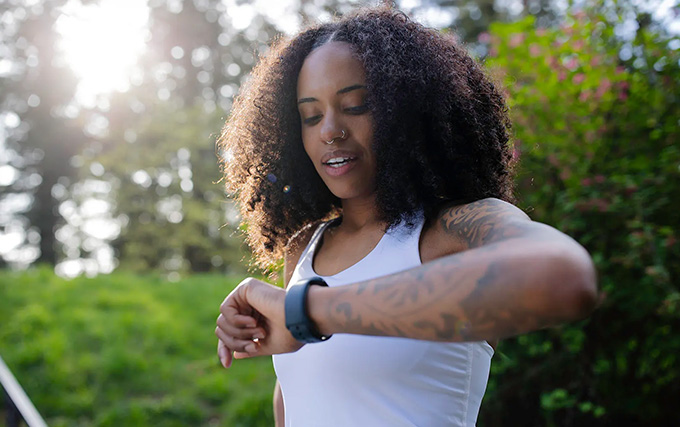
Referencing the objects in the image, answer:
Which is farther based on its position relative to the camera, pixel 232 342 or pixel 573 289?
pixel 232 342

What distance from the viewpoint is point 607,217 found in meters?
3.21

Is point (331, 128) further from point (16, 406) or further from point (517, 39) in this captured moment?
point (517, 39)

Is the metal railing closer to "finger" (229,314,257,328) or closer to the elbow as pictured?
"finger" (229,314,257,328)

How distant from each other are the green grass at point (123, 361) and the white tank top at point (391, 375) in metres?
3.02

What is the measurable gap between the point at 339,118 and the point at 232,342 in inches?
26.0

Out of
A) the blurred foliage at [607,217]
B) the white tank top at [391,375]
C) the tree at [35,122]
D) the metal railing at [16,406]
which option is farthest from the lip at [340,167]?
the tree at [35,122]

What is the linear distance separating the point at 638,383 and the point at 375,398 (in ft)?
7.80

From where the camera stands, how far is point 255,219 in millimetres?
2057

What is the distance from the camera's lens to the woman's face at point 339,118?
1.54 m

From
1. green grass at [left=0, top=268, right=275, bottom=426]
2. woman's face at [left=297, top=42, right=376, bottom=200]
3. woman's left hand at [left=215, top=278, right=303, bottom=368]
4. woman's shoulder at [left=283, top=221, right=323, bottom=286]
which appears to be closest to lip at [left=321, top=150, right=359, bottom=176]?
woman's face at [left=297, top=42, right=376, bottom=200]

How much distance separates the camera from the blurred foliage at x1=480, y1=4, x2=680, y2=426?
116 inches

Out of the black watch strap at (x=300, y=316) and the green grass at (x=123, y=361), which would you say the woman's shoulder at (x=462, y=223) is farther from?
the green grass at (x=123, y=361)

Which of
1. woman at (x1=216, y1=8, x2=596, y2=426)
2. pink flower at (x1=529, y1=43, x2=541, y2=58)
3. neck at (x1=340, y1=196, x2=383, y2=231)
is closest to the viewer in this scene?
woman at (x1=216, y1=8, x2=596, y2=426)

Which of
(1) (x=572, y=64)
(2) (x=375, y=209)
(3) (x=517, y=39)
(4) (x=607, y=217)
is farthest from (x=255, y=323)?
(3) (x=517, y=39)
